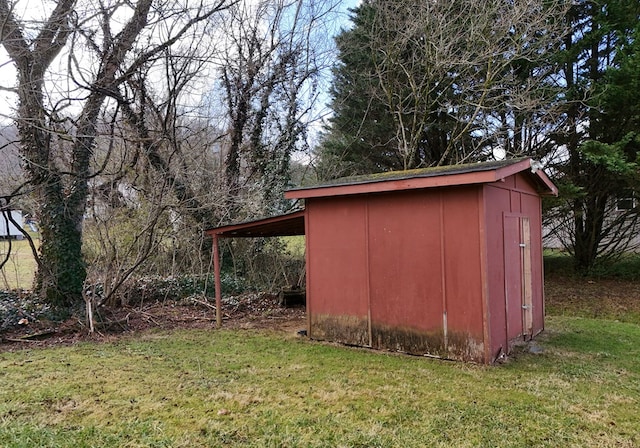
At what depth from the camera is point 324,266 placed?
6.31 metres

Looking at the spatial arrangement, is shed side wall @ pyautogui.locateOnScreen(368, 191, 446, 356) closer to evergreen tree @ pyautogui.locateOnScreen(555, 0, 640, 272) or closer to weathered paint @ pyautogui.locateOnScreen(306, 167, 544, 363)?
weathered paint @ pyautogui.locateOnScreen(306, 167, 544, 363)

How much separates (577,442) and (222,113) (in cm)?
1092

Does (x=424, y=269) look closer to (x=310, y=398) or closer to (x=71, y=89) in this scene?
(x=310, y=398)

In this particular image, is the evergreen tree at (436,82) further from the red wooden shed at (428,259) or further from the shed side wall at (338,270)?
the shed side wall at (338,270)

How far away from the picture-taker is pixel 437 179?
510cm

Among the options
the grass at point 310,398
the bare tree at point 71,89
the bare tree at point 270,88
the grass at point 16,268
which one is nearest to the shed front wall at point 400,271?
the grass at point 310,398

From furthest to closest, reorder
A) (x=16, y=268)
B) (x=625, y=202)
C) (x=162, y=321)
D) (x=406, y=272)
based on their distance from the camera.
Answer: (x=625, y=202)
(x=16, y=268)
(x=162, y=321)
(x=406, y=272)

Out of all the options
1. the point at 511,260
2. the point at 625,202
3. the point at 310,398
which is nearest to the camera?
the point at 310,398

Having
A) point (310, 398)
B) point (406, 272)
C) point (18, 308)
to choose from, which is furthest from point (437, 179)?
point (18, 308)

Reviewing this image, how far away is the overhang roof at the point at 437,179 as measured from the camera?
15.9ft

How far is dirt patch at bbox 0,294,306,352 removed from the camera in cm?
661

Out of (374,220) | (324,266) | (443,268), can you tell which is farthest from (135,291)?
(443,268)

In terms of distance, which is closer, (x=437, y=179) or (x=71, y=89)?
(x=437, y=179)

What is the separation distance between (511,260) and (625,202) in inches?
290
